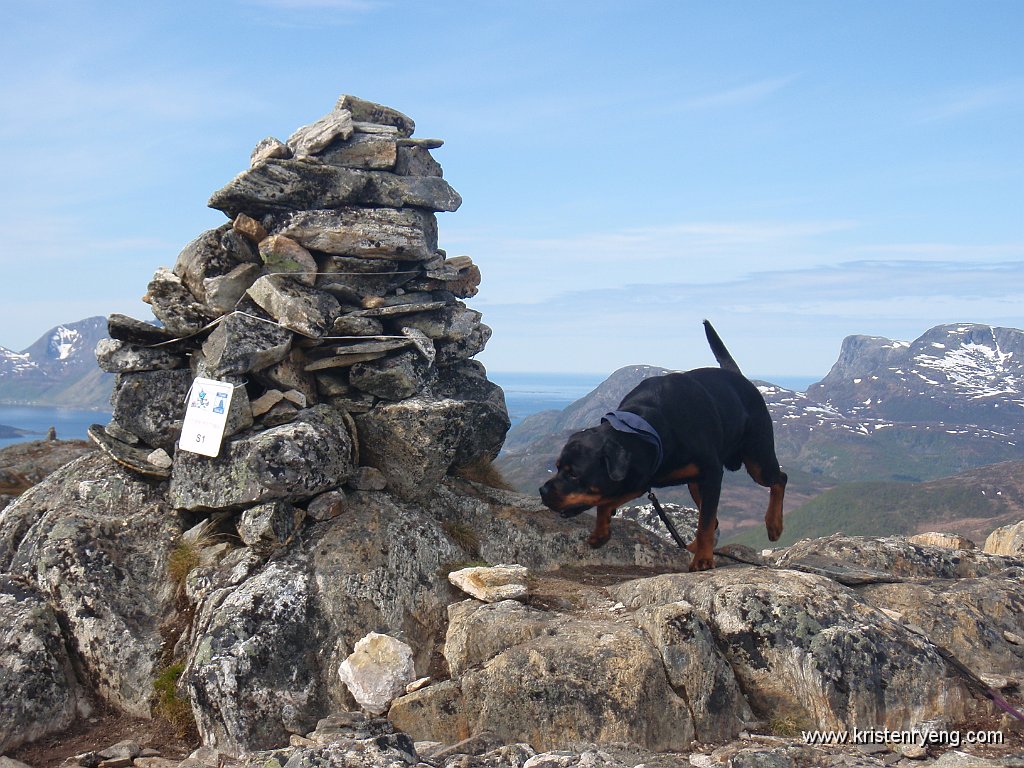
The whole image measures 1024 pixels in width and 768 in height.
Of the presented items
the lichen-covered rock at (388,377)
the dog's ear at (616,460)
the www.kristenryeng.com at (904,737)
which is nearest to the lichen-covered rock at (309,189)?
the lichen-covered rock at (388,377)

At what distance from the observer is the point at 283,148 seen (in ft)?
36.2

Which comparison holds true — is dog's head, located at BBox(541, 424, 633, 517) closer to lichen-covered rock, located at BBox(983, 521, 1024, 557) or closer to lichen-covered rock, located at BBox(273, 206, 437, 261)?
Answer: lichen-covered rock, located at BBox(273, 206, 437, 261)

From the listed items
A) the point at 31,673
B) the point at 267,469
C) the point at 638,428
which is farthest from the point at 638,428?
the point at 31,673

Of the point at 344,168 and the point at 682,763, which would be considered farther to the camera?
the point at 344,168

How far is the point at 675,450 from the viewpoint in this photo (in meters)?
9.25

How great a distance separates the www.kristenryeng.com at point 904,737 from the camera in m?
6.68

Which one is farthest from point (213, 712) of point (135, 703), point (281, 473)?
point (281, 473)

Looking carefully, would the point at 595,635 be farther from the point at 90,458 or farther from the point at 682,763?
the point at 90,458

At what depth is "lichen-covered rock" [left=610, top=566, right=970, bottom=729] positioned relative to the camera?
22.9 feet

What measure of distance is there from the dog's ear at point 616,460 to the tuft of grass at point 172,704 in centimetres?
488

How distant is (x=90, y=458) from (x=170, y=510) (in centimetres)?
159

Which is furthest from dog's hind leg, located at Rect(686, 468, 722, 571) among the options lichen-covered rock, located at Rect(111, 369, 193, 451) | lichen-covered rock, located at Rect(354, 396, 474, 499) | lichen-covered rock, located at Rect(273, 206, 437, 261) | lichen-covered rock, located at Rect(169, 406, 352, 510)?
lichen-covered rock, located at Rect(111, 369, 193, 451)

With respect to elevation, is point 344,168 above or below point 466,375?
above

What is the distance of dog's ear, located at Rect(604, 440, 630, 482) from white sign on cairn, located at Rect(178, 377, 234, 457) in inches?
168
